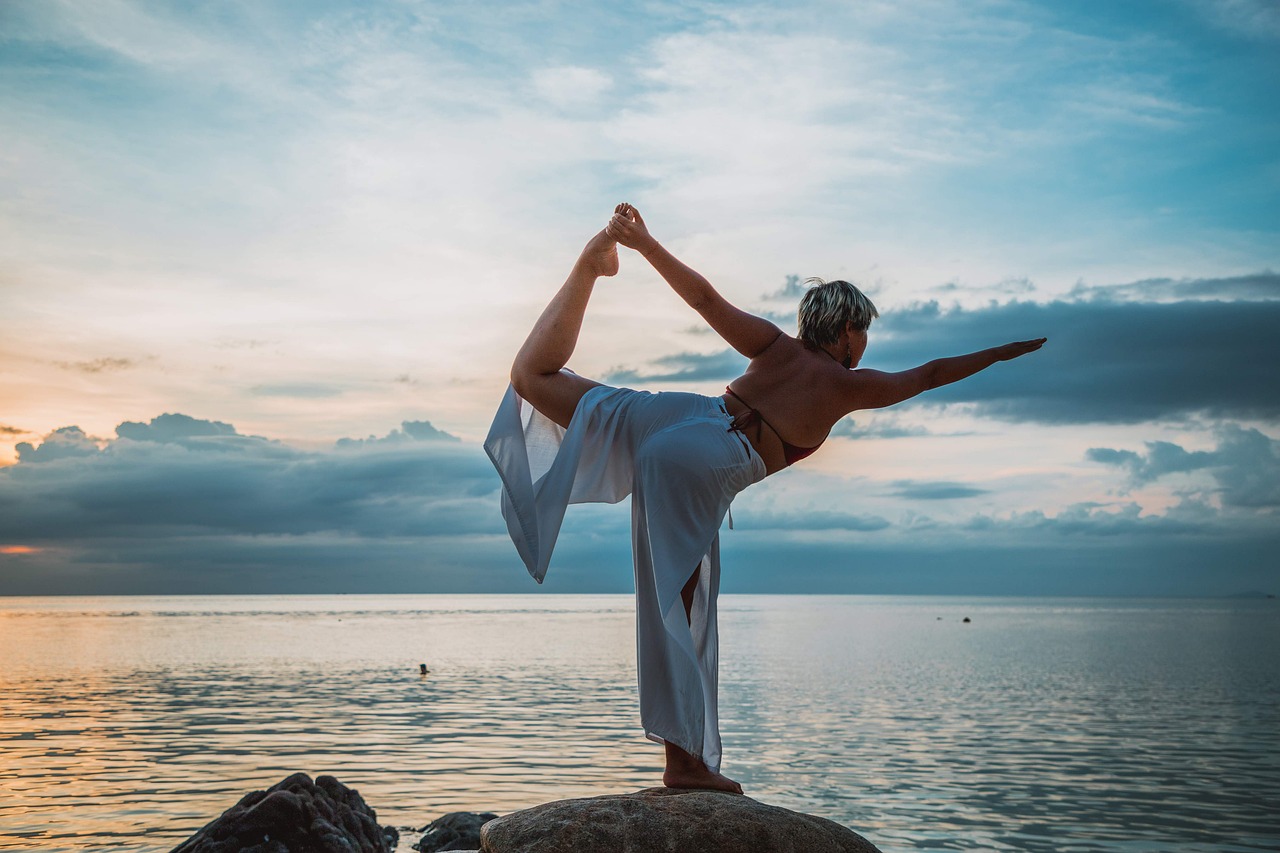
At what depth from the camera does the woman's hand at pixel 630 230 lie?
6184mm

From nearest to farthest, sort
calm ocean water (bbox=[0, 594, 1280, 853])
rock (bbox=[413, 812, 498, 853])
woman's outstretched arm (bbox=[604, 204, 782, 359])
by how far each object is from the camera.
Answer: woman's outstretched arm (bbox=[604, 204, 782, 359])
rock (bbox=[413, 812, 498, 853])
calm ocean water (bbox=[0, 594, 1280, 853])

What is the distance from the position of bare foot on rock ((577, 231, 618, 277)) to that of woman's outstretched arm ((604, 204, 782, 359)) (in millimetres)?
85

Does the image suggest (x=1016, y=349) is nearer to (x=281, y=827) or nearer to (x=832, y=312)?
(x=832, y=312)

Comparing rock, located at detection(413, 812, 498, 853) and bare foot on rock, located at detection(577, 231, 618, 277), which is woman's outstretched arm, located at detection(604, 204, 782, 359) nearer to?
bare foot on rock, located at detection(577, 231, 618, 277)

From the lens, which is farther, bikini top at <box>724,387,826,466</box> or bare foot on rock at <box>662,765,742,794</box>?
bare foot on rock at <box>662,765,742,794</box>

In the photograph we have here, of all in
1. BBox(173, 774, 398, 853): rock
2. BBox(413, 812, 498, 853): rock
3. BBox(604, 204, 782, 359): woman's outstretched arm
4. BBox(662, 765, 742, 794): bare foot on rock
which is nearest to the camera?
BBox(604, 204, 782, 359): woman's outstretched arm

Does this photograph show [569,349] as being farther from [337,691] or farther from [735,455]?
[337,691]

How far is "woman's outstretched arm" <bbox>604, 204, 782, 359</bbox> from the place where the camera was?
20.1 feet

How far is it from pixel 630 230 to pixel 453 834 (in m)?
11.8

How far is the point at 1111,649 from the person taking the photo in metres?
71.4

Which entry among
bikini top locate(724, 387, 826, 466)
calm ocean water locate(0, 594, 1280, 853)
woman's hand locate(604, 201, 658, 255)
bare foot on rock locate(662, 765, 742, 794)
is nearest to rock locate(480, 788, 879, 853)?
bare foot on rock locate(662, 765, 742, 794)

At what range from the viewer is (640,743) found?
27141 millimetres

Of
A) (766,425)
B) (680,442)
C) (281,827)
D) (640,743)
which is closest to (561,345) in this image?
(680,442)

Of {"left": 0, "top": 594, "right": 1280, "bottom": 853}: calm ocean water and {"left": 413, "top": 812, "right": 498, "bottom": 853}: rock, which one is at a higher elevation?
{"left": 413, "top": 812, "right": 498, "bottom": 853}: rock
